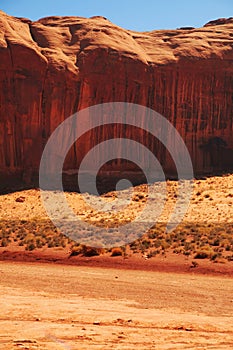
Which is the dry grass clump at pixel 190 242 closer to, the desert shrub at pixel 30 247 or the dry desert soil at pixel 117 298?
the dry desert soil at pixel 117 298

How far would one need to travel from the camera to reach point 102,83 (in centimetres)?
4478

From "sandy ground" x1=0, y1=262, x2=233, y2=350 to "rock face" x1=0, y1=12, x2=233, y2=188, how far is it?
2790 cm

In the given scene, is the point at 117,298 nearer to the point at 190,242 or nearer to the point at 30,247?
the point at 30,247

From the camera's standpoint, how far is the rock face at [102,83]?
144ft

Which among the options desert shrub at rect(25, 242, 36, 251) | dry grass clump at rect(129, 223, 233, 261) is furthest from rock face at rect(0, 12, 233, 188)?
desert shrub at rect(25, 242, 36, 251)

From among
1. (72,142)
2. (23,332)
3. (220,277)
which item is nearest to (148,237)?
(220,277)

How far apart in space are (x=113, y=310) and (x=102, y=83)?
A: 116 ft

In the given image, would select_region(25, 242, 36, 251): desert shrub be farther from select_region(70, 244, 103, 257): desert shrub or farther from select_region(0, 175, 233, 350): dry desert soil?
select_region(70, 244, 103, 257): desert shrub

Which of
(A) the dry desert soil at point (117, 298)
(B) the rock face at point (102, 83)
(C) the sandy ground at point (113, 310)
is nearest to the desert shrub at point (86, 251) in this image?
(A) the dry desert soil at point (117, 298)

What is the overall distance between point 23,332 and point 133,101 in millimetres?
37931

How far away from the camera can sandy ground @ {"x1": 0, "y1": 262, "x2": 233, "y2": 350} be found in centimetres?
896

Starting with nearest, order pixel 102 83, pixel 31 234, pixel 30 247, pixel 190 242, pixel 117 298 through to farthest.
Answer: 1. pixel 117 298
2. pixel 30 247
3. pixel 190 242
4. pixel 31 234
5. pixel 102 83

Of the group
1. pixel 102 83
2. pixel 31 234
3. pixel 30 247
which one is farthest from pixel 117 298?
pixel 102 83

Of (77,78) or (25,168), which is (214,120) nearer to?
(77,78)
